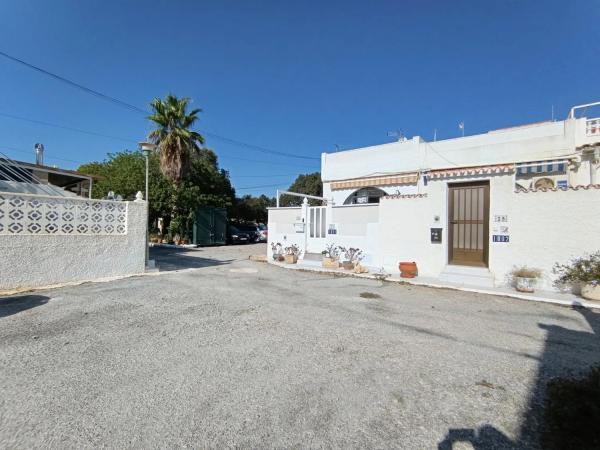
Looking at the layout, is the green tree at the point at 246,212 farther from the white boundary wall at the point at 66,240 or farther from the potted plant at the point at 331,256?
the white boundary wall at the point at 66,240

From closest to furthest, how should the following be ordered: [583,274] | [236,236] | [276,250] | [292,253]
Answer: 1. [583,274]
2. [292,253]
3. [276,250]
4. [236,236]

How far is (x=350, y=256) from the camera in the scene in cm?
1227

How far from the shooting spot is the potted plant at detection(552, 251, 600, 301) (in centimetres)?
738

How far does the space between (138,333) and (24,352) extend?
51.5 inches

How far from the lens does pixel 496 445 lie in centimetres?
243

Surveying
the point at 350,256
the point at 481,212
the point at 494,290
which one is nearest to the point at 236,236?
the point at 350,256

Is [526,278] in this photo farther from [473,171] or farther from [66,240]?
[66,240]

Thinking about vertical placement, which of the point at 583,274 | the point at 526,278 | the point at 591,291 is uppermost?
the point at 583,274

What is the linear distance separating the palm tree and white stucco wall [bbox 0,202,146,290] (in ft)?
39.9

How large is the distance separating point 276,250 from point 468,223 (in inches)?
325

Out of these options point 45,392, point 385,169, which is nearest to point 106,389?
point 45,392

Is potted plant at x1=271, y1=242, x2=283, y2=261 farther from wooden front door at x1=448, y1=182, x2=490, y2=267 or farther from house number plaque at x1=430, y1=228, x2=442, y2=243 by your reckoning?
wooden front door at x1=448, y1=182, x2=490, y2=267

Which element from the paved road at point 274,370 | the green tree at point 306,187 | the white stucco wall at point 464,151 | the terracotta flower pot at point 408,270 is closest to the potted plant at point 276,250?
the terracotta flower pot at point 408,270

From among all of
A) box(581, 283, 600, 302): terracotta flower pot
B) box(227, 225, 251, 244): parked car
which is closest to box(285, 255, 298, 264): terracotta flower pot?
box(581, 283, 600, 302): terracotta flower pot
